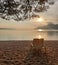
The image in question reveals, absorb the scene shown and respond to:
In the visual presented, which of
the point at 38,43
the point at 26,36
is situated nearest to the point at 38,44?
the point at 38,43

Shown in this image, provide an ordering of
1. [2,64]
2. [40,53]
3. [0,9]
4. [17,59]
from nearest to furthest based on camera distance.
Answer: [2,64] < [17,59] < [0,9] < [40,53]

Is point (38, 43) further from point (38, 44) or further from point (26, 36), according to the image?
point (26, 36)

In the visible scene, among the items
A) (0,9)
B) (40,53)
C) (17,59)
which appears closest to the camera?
(17,59)

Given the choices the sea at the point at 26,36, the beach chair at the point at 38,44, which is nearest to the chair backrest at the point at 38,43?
the beach chair at the point at 38,44

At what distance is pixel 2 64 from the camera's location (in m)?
6.99

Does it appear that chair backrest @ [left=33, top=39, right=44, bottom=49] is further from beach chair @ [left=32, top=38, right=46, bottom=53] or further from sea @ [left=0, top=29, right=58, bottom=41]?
sea @ [left=0, top=29, right=58, bottom=41]

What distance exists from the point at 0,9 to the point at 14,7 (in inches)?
22.5

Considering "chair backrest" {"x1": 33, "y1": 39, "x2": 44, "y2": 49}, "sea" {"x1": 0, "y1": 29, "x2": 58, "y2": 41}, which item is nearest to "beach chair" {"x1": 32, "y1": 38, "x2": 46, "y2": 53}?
"chair backrest" {"x1": 33, "y1": 39, "x2": 44, "y2": 49}

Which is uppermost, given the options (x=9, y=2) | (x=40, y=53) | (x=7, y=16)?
(x=9, y=2)

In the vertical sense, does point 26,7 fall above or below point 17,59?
above

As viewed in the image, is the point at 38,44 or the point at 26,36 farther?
the point at 26,36

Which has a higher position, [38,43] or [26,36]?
[38,43]

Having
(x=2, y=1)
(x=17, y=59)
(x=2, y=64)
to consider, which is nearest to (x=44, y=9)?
(x=2, y=1)

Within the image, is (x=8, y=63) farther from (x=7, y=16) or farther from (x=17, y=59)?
(x=7, y=16)
